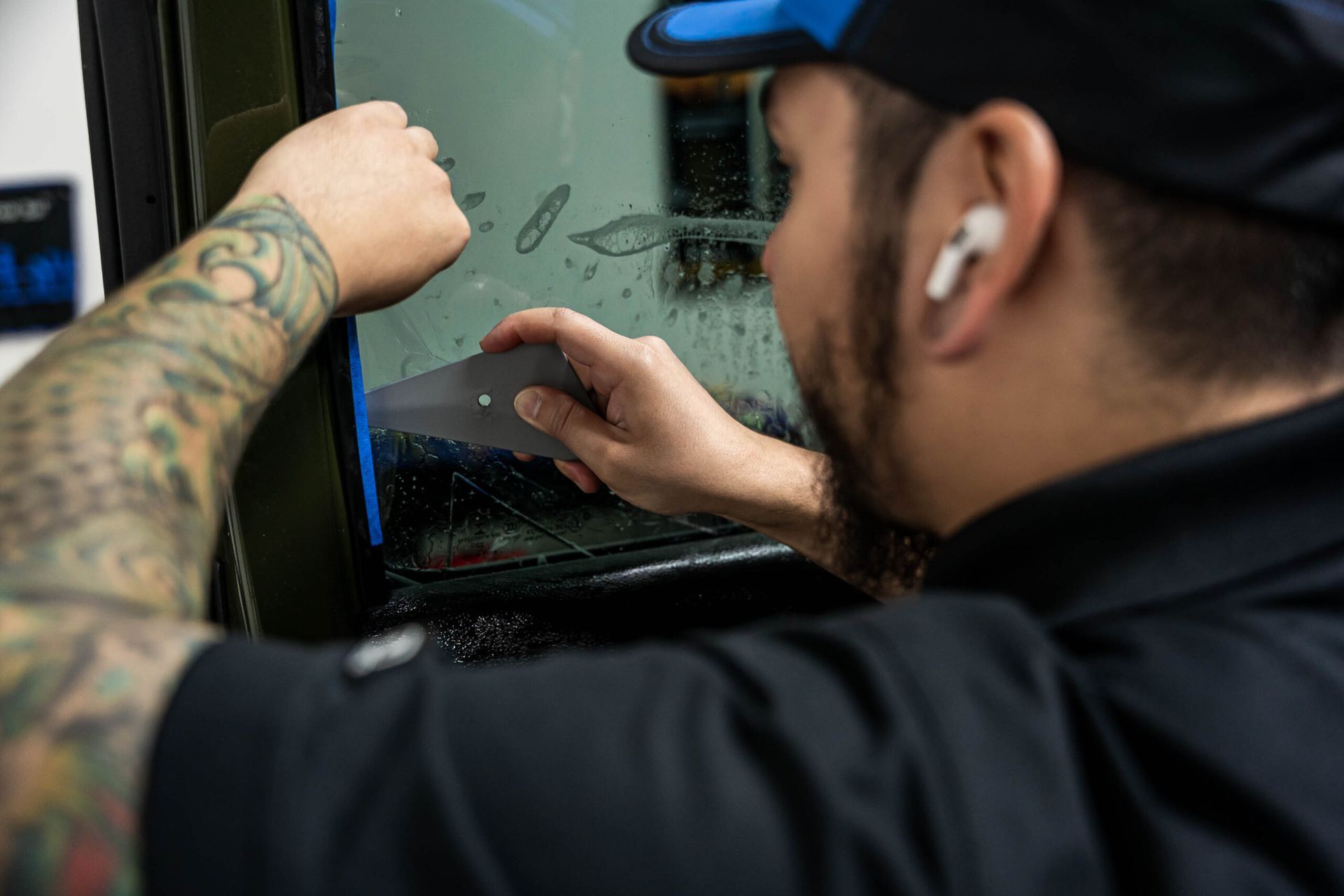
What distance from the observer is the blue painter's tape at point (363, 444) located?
0.96m

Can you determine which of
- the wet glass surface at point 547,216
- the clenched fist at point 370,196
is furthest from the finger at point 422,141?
the wet glass surface at point 547,216

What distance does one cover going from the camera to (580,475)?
111 cm

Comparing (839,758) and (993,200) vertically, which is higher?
(993,200)

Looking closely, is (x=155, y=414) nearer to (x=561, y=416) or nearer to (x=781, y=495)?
(x=561, y=416)

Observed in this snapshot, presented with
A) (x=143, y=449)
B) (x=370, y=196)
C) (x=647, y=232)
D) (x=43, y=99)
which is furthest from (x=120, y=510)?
(x=647, y=232)

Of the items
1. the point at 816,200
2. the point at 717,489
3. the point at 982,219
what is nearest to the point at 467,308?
the point at 717,489

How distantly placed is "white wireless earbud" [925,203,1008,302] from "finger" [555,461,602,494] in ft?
2.06

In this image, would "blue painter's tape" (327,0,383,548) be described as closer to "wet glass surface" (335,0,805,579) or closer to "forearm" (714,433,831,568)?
"wet glass surface" (335,0,805,579)

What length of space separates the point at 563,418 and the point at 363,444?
21 centimetres

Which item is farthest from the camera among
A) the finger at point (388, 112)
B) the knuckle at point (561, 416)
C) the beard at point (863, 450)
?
the knuckle at point (561, 416)

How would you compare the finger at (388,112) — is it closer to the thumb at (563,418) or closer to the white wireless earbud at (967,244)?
the thumb at (563,418)

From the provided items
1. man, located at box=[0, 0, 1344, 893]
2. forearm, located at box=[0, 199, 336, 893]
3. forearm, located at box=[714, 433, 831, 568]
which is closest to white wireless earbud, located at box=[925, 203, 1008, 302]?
man, located at box=[0, 0, 1344, 893]

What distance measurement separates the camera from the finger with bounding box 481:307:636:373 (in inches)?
38.9

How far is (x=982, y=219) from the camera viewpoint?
51 cm
